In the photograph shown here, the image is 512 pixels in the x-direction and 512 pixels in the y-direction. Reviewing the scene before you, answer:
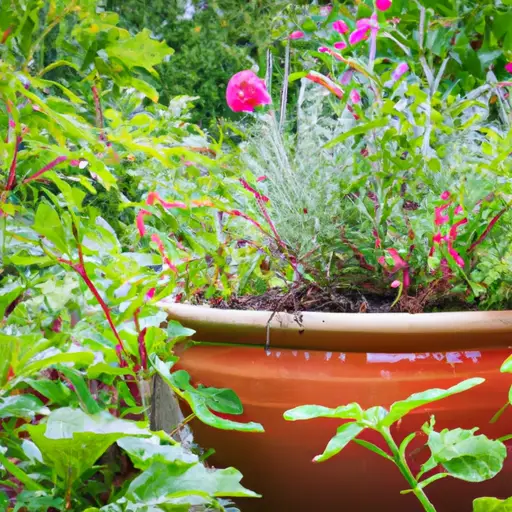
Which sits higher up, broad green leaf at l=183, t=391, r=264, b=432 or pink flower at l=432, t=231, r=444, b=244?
pink flower at l=432, t=231, r=444, b=244

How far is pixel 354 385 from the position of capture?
2.60ft

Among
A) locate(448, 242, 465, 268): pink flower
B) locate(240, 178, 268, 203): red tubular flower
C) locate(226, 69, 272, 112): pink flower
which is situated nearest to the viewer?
locate(448, 242, 465, 268): pink flower

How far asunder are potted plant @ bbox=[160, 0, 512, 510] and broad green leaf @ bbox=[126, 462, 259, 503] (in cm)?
30

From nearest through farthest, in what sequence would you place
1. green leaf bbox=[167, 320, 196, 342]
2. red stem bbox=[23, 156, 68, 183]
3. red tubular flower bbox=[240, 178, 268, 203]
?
red stem bbox=[23, 156, 68, 183]
green leaf bbox=[167, 320, 196, 342]
red tubular flower bbox=[240, 178, 268, 203]

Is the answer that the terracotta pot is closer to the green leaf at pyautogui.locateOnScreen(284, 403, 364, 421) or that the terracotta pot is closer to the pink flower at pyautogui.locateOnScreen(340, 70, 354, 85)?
the green leaf at pyautogui.locateOnScreen(284, 403, 364, 421)

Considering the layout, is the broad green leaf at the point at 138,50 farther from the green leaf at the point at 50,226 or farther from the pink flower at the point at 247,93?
the pink flower at the point at 247,93

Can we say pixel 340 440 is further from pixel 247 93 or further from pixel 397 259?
pixel 247 93

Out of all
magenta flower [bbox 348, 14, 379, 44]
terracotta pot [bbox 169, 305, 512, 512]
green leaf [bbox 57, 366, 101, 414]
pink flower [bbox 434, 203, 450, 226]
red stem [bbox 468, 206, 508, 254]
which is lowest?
terracotta pot [bbox 169, 305, 512, 512]

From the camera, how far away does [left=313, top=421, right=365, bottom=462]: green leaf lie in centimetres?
49

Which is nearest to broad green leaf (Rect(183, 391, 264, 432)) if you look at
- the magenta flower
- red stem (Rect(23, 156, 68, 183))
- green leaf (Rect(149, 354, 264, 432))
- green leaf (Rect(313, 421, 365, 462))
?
green leaf (Rect(149, 354, 264, 432))

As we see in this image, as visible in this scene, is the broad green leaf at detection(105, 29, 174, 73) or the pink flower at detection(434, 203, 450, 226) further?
the pink flower at detection(434, 203, 450, 226)

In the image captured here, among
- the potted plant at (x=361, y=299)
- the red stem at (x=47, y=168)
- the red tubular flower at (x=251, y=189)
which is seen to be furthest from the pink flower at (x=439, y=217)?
the red stem at (x=47, y=168)

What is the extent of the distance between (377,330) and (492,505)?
288 millimetres

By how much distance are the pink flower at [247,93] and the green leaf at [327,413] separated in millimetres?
A: 674
